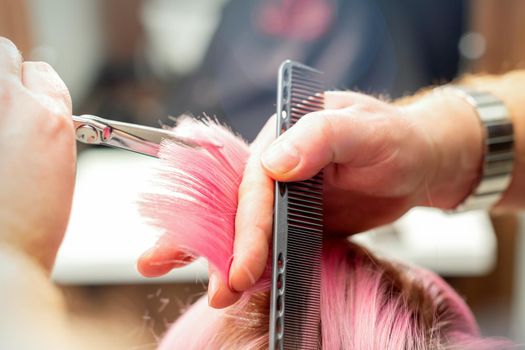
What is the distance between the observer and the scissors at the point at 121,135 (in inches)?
19.0

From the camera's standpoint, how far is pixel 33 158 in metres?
0.45

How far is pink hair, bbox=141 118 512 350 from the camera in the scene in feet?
1.69

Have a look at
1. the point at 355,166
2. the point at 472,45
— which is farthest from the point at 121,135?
the point at 472,45

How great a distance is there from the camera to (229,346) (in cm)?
56

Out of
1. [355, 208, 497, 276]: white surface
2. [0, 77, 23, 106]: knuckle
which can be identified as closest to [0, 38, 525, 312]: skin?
[0, 77, 23, 106]: knuckle

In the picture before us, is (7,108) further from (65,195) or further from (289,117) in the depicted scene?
(289,117)

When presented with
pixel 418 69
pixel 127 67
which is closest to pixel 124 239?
pixel 127 67

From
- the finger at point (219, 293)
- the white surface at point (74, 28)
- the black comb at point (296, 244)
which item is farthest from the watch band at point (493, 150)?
the white surface at point (74, 28)

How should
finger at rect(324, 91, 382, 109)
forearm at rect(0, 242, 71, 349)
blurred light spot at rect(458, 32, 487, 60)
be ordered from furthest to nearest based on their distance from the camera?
blurred light spot at rect(458, 32, 487, 60) < finger at rect(324, 91, 382, 109) < forearm at rect(0, 242, 71, 349)

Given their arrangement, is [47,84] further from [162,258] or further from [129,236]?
[129,236]

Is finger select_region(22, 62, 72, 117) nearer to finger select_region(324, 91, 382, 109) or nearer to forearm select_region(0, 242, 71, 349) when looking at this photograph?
forearm select_region(0, 242, 71, 349)

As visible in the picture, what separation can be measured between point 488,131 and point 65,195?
64 cm

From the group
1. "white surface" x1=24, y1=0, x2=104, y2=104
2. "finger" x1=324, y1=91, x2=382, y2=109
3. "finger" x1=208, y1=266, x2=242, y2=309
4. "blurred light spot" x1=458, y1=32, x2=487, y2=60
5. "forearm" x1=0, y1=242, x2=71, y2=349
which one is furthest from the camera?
"blurred light spot" x1=458, y1=32, x2=487, y2=60

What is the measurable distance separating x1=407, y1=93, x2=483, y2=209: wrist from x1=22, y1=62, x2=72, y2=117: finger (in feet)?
1.57
